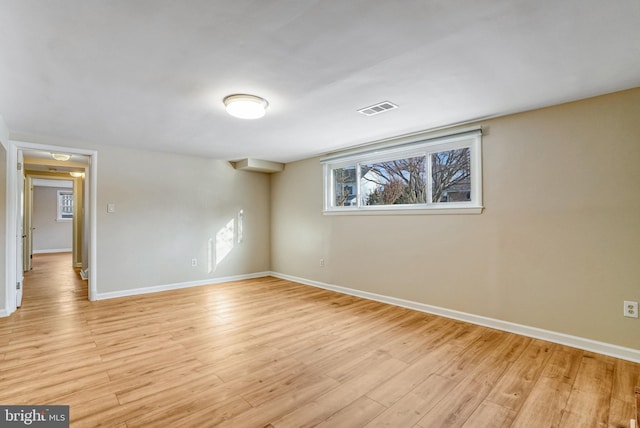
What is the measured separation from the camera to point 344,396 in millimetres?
1963

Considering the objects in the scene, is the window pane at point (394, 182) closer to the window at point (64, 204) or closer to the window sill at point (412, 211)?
the window sill at point (412, 211)

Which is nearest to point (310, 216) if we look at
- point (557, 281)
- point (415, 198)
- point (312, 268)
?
point (312, 268)

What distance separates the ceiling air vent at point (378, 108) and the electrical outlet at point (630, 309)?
8.52 ft

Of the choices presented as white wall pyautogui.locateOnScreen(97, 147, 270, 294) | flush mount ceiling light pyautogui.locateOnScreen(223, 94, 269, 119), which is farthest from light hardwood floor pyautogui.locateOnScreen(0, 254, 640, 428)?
flush mount ceiling light pyautogui.locateOnScreen(223, 94, 269, 119)

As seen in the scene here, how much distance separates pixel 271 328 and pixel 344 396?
141 centimetres

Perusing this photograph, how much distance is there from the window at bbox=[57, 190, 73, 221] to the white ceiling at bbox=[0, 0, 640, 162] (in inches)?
344

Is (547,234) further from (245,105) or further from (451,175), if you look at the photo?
(245,105)

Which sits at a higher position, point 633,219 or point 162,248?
point 633,219

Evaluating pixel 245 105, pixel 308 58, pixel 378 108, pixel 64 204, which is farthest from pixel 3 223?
pixel 64 204

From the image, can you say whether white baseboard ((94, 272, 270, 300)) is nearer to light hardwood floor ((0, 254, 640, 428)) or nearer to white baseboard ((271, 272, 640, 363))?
light hardwood floor ((0, 254, 640, 428))

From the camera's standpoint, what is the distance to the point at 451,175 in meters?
3.65

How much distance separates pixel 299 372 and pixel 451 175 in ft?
9.23

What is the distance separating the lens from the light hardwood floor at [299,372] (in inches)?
70.0

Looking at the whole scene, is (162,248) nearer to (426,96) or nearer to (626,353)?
(426,96)
